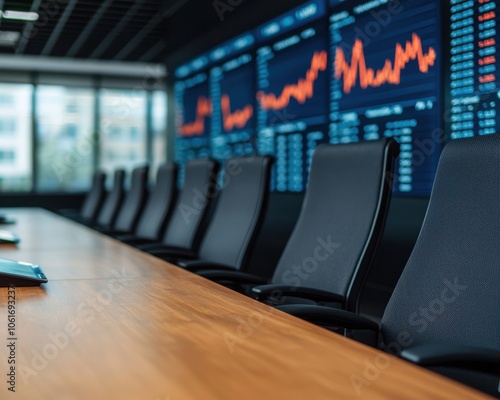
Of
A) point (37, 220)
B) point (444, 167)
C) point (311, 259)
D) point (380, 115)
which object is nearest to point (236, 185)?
→ point (311, 259)

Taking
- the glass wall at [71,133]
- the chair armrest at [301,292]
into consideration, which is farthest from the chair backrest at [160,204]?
the glass wall at [71,133]

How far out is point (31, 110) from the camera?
32.1 ft

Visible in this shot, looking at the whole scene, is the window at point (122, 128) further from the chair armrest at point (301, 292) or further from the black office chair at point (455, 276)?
the black office chair at point (455, 276)

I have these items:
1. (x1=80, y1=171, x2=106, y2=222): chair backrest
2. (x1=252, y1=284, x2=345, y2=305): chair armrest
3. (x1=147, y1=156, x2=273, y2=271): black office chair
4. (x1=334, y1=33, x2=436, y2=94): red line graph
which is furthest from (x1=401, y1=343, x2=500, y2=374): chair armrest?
(x1=80, y1=171, x2=106, y2=222): chair backrest

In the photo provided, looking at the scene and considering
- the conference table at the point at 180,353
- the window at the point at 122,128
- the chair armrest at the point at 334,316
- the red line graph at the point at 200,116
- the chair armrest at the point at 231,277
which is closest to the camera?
the conference table at the point at 180,353

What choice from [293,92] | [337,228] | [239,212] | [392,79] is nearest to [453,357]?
[337,228]

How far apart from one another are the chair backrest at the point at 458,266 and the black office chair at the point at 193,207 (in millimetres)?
1864

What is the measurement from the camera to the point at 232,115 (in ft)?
19.8

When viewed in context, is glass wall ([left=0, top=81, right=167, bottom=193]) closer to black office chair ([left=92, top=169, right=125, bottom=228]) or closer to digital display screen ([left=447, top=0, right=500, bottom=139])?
black office chair ([left=92, top=169, right=125, bottom=228])

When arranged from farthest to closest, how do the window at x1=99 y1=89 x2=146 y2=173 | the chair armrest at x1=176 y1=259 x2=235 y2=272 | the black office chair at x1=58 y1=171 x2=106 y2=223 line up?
the window at x1=99 y1=89 x2=146 y2=173 → the black office chair at x1=58 y1=171 x2=106 y2=223 → the chair armrest at x1=176 y1=259 x2=235 y2=272

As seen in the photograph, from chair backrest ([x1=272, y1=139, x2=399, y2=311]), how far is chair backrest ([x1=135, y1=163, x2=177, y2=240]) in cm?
199

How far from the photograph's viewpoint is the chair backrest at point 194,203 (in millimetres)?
3729

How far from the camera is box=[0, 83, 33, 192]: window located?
9648mm

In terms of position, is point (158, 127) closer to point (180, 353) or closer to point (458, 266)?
point (458, 266)
